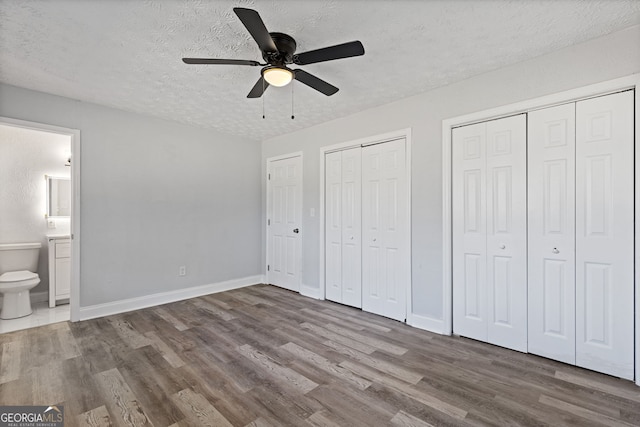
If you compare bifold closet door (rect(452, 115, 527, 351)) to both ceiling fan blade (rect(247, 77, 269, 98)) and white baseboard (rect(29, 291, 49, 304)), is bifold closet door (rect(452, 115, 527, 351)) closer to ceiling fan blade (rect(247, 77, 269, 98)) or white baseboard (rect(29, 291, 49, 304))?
ceiling fan blade (rect(247, 77, 269, 98))

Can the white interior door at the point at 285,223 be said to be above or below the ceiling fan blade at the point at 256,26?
below

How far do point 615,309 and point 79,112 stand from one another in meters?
5.44

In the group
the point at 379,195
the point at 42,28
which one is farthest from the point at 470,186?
the point at 42,28

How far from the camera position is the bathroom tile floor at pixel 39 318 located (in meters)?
3.16

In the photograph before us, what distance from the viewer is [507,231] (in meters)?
2.65

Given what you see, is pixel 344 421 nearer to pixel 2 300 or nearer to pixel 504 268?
pixel 504 268

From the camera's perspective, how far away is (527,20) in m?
1.98

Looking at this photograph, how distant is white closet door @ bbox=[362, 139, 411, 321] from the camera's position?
3.34 meters

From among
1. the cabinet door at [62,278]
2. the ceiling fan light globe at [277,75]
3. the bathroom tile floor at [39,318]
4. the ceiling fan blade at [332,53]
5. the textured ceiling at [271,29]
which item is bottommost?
the bathroom tile floor at [39,318]

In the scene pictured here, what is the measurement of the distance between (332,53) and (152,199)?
10.5ft

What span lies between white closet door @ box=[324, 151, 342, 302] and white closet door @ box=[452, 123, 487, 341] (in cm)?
151

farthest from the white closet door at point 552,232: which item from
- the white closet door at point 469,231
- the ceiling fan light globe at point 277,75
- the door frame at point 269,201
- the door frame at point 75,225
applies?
the door frame at point 75,225

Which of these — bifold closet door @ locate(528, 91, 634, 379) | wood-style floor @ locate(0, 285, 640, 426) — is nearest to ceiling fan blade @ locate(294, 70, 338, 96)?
bifold closet door @ locate(528, 91, 634, 379)

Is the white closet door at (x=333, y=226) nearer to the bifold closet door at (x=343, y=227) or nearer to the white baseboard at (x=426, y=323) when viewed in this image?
the bifold closet door at (x=343, y=227)
